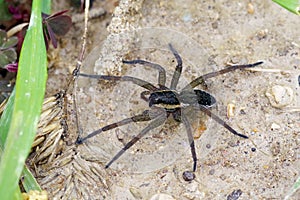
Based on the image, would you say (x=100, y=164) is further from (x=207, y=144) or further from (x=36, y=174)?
(x=207, y=144)

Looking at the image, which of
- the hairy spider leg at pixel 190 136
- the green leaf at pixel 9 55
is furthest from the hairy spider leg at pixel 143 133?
the green leaf at pixel 9 55

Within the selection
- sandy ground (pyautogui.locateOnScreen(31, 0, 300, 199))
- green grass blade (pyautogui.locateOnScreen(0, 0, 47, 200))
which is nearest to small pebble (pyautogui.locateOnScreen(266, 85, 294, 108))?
sandy ground (pyautogui.locateOnScreen(31, 0, 300, 199))

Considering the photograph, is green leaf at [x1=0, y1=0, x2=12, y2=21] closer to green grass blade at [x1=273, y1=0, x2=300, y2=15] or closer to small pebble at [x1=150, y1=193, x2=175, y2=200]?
small pebble at [x1=150, y1=193, x2=175, y2=200]

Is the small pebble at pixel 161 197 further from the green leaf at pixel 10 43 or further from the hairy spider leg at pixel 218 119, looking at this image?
the green leaf at pixel 10 43

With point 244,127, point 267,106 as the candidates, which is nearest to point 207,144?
point 244,127

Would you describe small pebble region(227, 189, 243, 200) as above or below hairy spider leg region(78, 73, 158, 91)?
below

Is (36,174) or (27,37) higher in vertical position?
(27,37)
